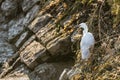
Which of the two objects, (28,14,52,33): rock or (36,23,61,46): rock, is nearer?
(36,23,61,46): rock

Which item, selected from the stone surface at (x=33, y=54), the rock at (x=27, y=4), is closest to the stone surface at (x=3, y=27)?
the rock at (x=27, y=4)

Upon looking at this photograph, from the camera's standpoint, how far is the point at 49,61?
907cm

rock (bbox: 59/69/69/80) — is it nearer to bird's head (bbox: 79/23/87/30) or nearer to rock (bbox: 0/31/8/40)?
bird's head (bbox: 79/23/87/30)

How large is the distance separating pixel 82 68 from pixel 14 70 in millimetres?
2491

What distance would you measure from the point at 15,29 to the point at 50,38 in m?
1.74

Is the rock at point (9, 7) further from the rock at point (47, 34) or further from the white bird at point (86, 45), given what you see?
the white bird at point (86, 45)

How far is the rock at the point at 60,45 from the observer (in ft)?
28.8

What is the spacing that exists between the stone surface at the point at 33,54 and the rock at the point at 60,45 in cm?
19

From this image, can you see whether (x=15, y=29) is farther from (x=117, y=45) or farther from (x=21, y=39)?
(x=117, y=45)

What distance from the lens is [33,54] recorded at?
9094 mm

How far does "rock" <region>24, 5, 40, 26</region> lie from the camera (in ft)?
33.4

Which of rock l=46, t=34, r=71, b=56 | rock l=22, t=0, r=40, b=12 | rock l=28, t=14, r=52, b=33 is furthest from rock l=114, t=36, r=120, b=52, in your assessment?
rock l=22, t=0, r=40, b=12

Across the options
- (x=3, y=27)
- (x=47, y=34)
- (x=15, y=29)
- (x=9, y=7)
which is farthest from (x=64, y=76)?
(x=9, y=7)

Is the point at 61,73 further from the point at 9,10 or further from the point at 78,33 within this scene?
the point at 9,10
